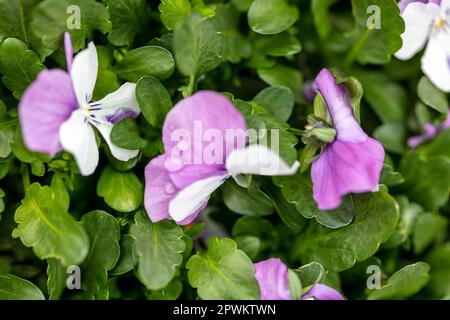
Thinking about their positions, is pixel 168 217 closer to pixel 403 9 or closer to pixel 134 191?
pixel 134 191

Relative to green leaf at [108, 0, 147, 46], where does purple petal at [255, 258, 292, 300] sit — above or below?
below

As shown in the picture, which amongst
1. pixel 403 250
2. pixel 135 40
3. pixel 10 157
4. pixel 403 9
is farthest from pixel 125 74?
pixel 403 250

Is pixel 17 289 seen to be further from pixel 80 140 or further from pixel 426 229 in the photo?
pixel 426 229

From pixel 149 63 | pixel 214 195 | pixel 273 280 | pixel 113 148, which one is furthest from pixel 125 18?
pixel 273 280

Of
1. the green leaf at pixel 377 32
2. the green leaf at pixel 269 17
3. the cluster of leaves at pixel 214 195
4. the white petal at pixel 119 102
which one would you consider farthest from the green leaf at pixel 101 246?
the green leaf at pixel 377 32

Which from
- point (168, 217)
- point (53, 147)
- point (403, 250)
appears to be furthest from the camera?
point (403, 250)

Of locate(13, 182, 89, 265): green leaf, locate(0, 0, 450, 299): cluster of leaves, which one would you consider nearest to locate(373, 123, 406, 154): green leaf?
locate(0, 0, 450, 299): cluster of leaves

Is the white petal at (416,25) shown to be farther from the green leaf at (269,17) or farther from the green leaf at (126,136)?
the green leaf at (126,136)

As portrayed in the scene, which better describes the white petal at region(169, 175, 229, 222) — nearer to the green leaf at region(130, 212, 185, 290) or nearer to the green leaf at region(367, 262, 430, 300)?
the green leaf at region(130, 212, 185, 290)
